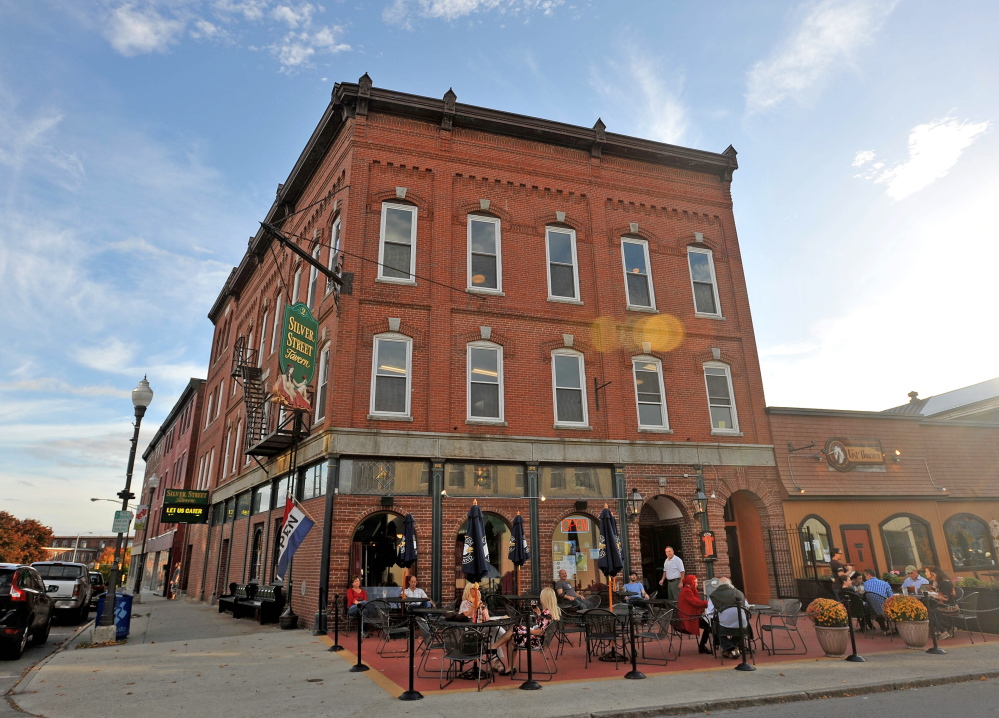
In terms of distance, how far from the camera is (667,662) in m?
10.7

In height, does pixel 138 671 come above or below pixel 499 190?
below

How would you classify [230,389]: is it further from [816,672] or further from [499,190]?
[816,672]

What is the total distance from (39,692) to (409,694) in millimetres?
5484

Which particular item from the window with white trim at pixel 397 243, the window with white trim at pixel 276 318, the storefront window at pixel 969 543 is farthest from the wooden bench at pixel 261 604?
the storefront window at pixel 969 543

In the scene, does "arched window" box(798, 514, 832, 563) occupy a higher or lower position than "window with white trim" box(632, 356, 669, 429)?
lower

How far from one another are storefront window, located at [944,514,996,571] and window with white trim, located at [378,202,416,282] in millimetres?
19256

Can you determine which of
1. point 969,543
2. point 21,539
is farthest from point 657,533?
point 21,539

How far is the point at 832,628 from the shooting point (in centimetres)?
1091

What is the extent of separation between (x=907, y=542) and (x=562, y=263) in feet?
46.3

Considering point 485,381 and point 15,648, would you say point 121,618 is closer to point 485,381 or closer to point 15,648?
point 15,648

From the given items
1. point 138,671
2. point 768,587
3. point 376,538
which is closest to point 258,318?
point 376,538

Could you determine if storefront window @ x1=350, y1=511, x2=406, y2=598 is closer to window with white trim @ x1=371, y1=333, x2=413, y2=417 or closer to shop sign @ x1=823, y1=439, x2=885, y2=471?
window with white trim @ x1=371, y1=333, x2=413, y2=417

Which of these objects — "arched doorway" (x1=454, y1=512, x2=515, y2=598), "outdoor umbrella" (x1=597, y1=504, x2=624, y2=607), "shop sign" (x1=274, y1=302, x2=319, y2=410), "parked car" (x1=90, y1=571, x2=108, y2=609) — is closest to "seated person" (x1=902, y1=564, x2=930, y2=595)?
"outdoor umbrella" (x1=597, y1=504, x2=624, y2=607)

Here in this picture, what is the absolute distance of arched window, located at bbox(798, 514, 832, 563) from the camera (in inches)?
752
